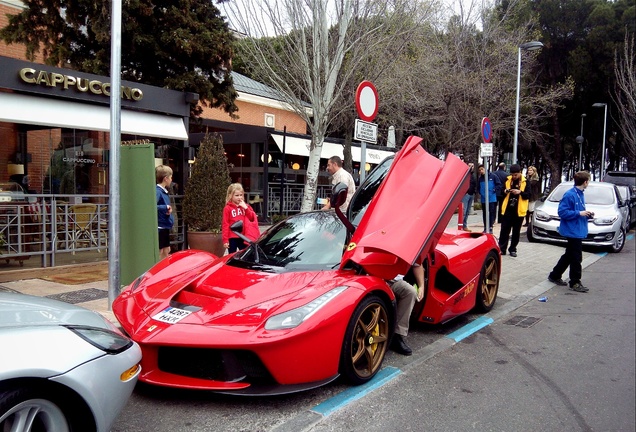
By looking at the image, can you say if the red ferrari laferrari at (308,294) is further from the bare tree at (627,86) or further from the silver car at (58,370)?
the bare tree at (627,86)

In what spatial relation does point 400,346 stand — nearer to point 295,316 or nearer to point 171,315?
point 295,316

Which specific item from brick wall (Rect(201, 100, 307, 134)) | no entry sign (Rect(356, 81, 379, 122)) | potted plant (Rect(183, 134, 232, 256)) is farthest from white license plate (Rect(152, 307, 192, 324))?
brick wall (Rect(201, 100, 307, 134))

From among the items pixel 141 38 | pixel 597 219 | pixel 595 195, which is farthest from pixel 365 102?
pixel 141 38

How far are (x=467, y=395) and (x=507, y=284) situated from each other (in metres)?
4.52

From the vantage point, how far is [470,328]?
543cm

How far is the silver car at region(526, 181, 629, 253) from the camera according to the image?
11328mm

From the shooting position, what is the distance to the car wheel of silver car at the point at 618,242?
11361mm

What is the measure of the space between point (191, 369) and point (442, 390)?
6.15 feet

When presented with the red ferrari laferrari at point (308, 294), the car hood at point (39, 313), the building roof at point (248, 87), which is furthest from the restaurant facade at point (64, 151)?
the building roof at point (248, 87)

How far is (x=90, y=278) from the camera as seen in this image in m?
7.56

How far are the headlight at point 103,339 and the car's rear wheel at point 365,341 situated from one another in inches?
58.5

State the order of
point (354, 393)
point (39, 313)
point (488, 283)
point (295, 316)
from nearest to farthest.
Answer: point (39, 313) < point (295, 316) < point (354, 393) < point (488, 283)

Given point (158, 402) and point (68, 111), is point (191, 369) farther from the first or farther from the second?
point (68, 111)

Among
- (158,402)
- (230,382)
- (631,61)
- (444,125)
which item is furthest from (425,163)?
(631,61)
